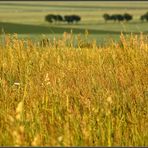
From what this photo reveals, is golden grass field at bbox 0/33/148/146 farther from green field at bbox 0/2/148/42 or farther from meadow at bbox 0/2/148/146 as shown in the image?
green field at bbox 0/2/148/42

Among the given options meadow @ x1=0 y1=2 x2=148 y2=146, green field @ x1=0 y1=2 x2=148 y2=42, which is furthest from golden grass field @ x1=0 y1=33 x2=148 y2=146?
green field @ x1=0 y1=2 x2=148 y2=42

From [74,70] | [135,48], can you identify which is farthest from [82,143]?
[135,48]

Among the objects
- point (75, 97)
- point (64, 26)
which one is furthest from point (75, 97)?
point (64, 26)

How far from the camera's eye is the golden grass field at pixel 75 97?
4180 millimetres

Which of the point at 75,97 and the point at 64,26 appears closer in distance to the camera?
the point at 75,97

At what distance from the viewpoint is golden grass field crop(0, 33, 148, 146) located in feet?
13.7

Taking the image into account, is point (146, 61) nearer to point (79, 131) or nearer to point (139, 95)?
point (139, 95)

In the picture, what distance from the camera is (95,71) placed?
20.7ft

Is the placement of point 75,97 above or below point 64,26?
below

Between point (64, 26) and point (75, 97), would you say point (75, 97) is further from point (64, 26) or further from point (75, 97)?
point (64, 26)

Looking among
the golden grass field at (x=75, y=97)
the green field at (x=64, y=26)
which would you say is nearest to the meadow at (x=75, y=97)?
the golden grass field at (x=75, y=97)

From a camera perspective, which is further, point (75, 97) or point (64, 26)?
point (64, 26)

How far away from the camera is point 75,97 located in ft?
17.1

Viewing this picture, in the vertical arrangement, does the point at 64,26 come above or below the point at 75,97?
above
